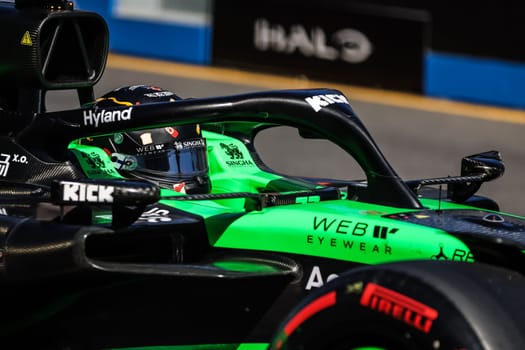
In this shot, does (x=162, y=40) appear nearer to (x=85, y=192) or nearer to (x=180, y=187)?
(x=180, y=187)

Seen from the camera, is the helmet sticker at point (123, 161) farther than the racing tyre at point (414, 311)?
Yes

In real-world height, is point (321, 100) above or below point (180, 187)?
above

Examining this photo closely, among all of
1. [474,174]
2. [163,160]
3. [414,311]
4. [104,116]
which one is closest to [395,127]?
[474,174]

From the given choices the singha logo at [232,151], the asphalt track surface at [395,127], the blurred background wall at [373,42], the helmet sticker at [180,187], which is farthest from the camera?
the blurred background wall at [373,42]

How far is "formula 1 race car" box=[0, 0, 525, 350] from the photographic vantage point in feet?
12.3

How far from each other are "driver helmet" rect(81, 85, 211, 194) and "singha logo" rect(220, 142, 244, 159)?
54cm

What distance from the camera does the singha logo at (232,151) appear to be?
602 cm

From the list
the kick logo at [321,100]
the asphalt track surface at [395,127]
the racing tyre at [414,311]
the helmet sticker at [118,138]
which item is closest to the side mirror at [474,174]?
the kick logo at [321,100]

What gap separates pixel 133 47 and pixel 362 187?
11.9 metres

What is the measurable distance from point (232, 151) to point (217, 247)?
157cm

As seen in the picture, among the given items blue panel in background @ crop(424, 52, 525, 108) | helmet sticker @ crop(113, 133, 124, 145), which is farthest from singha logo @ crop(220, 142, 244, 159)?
blue panel in background @ crop(424, 52, 525, 108)

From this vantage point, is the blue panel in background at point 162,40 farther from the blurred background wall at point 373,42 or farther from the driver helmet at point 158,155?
the driver helmet at point 158,155

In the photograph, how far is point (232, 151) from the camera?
6.07m

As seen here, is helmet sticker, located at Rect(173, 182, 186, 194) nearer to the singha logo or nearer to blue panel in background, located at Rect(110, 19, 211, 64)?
the singha logo
